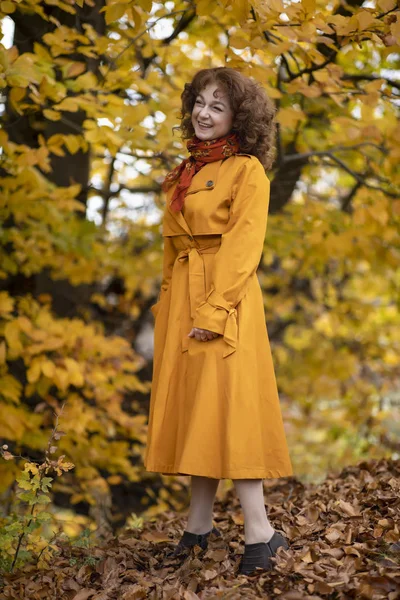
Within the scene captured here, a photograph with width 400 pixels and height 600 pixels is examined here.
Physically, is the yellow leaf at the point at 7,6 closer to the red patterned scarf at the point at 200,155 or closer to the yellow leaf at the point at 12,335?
the red patterned scarf at the point at 200,155

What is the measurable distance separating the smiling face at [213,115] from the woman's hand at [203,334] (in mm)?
828

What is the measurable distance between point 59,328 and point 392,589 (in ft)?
8.69

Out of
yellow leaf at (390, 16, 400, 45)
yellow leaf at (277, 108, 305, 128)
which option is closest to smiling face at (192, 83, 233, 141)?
yellow leaf at (390, 16, 400, 45)

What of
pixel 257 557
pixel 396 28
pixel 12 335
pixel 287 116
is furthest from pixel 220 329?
pixel 12 335

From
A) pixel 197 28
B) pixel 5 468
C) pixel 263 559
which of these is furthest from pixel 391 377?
pixel 263 559

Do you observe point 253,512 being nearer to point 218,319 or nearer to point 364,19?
point 218,319

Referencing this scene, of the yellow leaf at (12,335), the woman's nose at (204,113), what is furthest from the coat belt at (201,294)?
the yellow leaf at (12,335)

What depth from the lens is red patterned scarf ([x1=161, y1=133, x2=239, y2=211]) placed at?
2.77m

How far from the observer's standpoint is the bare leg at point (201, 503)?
285 cm

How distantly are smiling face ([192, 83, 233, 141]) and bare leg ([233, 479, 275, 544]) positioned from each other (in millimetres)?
1441

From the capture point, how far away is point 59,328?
13.8 feet

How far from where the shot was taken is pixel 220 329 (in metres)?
2.55

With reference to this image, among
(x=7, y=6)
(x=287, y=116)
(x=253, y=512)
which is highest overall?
(x=7, y=6)

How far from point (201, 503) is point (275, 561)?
17.4 inches
